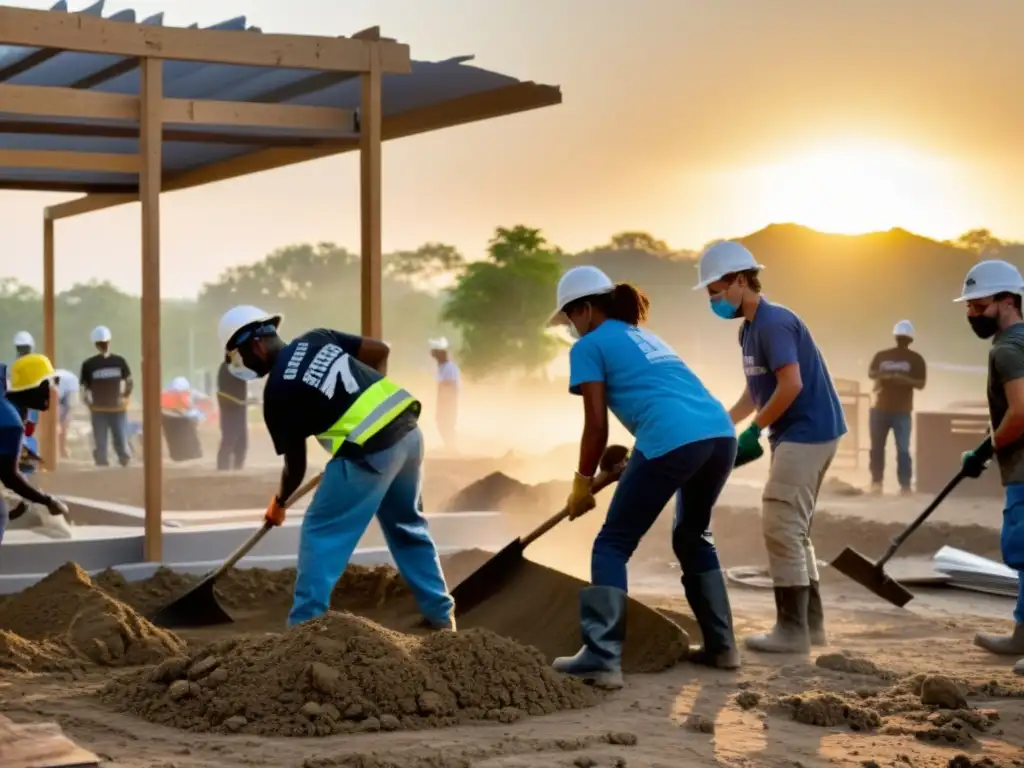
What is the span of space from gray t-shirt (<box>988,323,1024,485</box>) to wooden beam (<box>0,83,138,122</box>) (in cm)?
478

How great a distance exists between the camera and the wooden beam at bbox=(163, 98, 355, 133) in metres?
8.44

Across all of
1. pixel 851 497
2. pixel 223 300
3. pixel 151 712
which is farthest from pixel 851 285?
pixel 151 712

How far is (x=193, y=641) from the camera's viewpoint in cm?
722

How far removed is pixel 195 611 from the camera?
24.9 feet

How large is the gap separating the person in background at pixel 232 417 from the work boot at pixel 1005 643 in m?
11.8

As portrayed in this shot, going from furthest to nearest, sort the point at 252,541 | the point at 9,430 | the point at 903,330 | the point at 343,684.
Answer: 1. the point at 903,330
2. the point at 9,430
3. the point at 252,541
4. the point at 343,684

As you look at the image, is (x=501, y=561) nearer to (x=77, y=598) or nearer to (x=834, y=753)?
(x=77, y=598)

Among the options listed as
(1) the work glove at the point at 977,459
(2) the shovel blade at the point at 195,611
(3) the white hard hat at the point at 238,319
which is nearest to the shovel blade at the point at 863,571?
(1) the work glove at the point at 977,459

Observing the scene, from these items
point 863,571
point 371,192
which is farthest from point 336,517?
point 863,571

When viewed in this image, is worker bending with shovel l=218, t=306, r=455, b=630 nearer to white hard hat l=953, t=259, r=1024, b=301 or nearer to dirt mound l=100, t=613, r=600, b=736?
dirt mound l=100, t=613, r=600, b=736

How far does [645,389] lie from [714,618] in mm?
1168

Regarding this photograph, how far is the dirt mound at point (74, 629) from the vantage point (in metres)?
6.61

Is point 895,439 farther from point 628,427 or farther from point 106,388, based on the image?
point 628,427

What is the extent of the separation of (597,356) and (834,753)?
1.83 metres
